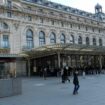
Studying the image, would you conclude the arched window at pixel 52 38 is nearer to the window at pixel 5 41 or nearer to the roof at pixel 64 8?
the roof at pixel 64 8

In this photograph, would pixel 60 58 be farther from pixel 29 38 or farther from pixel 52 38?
pixel 52 38

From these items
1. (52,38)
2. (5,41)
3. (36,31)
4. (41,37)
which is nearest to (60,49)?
(5,41)

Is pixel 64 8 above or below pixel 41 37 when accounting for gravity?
above

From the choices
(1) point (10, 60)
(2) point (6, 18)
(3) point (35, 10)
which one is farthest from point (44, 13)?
(1) point (10, 60)

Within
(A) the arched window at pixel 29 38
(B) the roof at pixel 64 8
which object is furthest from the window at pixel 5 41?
(B) the roof at pixel 64 8

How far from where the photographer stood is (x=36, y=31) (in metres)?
48.7

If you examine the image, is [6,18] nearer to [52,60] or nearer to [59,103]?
[52,60]

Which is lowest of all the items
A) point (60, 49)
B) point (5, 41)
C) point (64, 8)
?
point (60, 49)

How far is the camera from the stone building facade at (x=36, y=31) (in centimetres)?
4328

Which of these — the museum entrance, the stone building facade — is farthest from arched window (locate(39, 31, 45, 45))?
the museum entrance

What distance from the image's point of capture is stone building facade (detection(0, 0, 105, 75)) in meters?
43.3

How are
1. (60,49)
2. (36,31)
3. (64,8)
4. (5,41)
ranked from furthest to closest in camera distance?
(64,8) < (36,31) < (5,41) < (60,49)

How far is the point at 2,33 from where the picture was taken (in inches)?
1677

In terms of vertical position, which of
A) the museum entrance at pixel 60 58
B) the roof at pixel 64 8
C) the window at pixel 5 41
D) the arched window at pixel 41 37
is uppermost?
the roof at pixel 64 8
